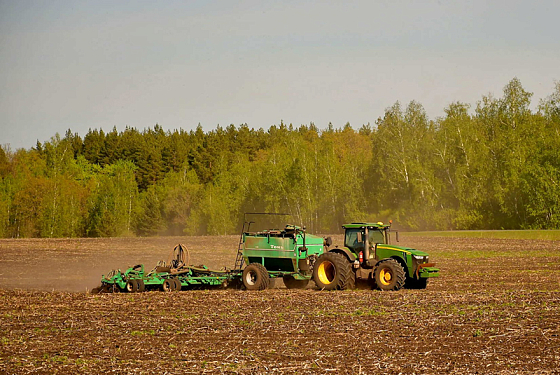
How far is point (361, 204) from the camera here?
7750 cm

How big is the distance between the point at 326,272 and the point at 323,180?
60.7 m

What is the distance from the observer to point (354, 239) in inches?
813

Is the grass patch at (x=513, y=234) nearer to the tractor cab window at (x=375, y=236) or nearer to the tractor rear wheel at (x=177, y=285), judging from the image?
the tractor cab window at (x=375, y=236)

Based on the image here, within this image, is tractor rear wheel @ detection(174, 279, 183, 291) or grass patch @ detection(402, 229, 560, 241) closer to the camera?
tractor rear wheel @ detection(174, 279, 183, 291)

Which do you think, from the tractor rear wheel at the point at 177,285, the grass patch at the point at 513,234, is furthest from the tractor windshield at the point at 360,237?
the grass patch at the point at 513,234

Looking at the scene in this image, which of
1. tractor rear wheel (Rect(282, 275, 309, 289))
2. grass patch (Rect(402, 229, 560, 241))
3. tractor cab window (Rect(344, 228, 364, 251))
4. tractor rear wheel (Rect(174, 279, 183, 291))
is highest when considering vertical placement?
tractor cab window (Rect(344, 228, 364, 251))

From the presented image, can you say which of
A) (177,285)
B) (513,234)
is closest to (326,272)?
(177,285)

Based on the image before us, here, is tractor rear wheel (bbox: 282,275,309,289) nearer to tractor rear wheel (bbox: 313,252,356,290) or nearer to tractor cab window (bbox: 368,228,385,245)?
tractor rear wheel (bbox: 313,252,356,290)

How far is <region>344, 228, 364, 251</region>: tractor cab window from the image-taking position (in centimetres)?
2048

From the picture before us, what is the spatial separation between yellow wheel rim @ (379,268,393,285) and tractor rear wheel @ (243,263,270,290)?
360 centimetres

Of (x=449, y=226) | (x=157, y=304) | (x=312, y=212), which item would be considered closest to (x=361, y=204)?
(x=312, y=212)

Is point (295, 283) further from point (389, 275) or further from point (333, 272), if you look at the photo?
point (389, 275)

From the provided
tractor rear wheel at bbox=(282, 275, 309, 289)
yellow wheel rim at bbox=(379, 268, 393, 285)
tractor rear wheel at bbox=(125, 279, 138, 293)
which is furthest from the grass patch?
tractor rear wheel at bbox=(125, 279, 138, 293)

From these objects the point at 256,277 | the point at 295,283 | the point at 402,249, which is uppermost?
the point at 402,249
